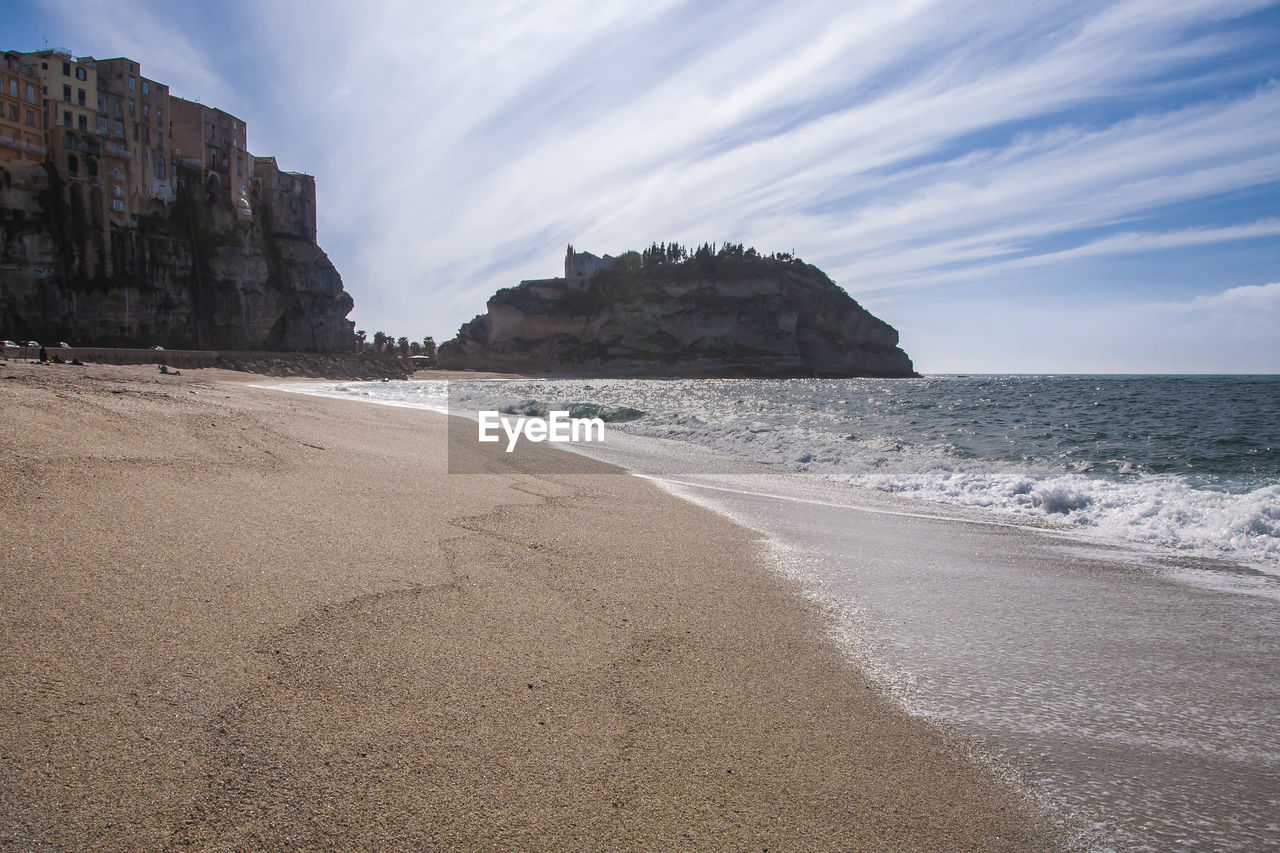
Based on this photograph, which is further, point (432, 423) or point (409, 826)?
point (432, 423)

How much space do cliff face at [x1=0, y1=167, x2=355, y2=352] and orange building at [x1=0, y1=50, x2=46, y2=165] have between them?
3.60ft

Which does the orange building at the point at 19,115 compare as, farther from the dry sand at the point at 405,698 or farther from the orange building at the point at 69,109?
the dry sand at the point at 405,698

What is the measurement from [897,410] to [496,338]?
8563 cm

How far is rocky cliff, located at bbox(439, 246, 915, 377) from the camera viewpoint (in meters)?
96.9

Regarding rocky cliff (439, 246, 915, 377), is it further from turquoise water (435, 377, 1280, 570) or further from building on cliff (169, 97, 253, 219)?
turquoise water (435, 377, 1280, 570)

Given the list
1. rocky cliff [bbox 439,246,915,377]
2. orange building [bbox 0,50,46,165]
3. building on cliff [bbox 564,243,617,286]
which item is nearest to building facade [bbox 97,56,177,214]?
orange building [bbox 0,50,46,165]

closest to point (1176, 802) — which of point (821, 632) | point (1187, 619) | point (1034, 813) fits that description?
point (1034, 813)

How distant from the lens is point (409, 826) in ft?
5.60

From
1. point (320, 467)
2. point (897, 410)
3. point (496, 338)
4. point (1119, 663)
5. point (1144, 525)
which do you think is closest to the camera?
point (1119, 663)

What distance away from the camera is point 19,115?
40.6 m

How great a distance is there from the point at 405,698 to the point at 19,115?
2294 inches

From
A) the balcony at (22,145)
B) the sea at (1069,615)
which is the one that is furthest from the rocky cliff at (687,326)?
the sea at (1069,615)

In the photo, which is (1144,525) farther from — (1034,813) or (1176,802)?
(1034,813)

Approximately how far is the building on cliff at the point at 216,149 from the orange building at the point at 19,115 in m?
9.75
